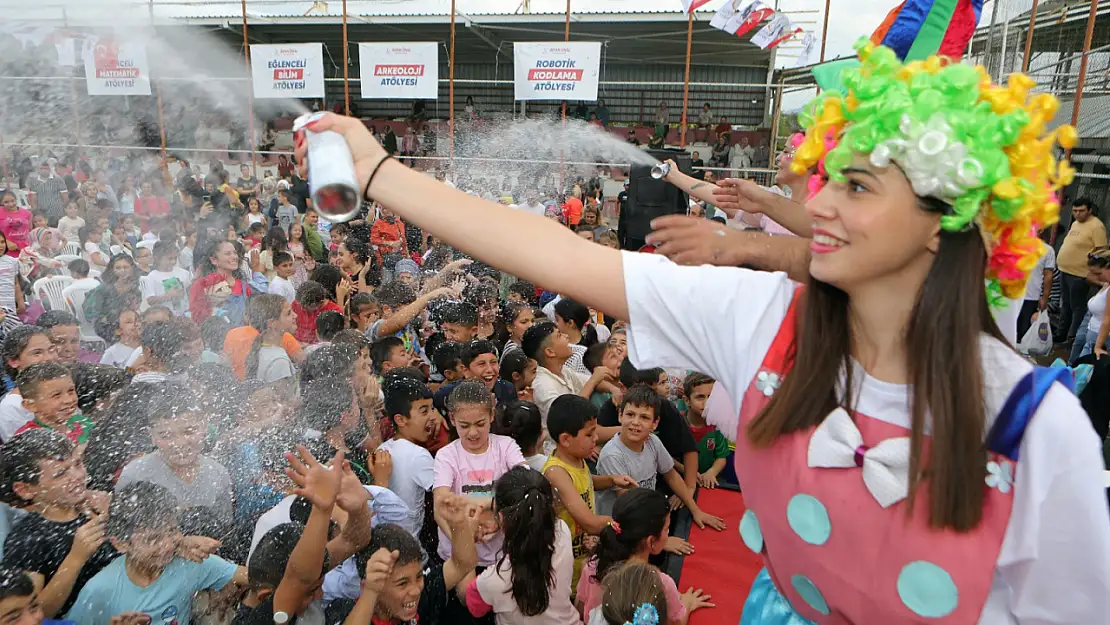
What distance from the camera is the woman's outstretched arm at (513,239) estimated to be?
133 cm

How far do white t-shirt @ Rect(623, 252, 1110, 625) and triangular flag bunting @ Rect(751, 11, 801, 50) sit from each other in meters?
12.7

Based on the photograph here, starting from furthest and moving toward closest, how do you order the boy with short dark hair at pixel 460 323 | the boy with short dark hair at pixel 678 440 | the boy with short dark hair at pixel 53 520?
the boy with short dark hair at pixel 460 323 → the boy with short dark hair at pixel 678 440 → the boy with short dark hair at pixel 53 520

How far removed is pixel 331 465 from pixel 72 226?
843 centimetres

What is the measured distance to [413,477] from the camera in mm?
3604

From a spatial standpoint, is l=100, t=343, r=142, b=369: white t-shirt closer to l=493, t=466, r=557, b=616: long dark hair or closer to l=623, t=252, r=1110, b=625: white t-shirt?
l=493, t=466, r=557, b=616: long dark hair

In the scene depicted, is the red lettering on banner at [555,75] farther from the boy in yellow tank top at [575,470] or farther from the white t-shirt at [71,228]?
the boy in yellow tank top at [575,470]

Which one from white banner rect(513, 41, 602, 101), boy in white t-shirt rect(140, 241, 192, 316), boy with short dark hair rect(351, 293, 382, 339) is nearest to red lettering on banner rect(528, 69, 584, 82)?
white banner rect(513, 41, 602, 101)

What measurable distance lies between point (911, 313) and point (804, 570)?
47 cm

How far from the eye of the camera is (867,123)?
122 cm

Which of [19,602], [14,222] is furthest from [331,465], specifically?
[14,222]

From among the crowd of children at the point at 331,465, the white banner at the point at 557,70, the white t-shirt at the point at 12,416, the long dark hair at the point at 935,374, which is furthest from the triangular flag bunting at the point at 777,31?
the long dark hair at the point at 935,374

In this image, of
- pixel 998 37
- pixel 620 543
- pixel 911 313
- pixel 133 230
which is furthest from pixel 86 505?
pixel 998 37

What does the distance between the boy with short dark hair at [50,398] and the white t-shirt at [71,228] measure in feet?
20.3

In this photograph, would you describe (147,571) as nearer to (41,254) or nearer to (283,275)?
(283,275)
